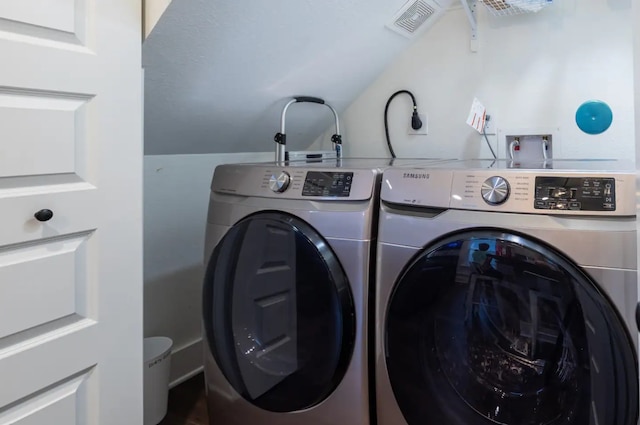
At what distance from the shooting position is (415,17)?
1.82m

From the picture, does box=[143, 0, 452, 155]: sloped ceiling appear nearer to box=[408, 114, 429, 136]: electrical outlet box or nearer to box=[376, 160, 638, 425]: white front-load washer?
box=[408, 114, 429, 136]: electrical outlet box

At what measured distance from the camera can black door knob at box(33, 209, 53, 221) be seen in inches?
36.1

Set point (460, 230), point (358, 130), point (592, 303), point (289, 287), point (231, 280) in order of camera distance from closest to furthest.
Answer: point (592, 303)
point (460, 230)
point (289, 287)
point (231, 280)
point (358, 130)

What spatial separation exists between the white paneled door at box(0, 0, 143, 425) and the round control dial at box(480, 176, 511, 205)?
2.69 ft

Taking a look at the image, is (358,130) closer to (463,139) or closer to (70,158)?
(463,139)

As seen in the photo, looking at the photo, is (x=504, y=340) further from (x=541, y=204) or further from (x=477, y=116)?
(x=477, y=116)

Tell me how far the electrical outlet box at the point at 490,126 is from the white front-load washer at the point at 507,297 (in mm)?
852

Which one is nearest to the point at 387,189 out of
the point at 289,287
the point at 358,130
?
the point at 289,287

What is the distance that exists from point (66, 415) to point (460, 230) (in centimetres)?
96

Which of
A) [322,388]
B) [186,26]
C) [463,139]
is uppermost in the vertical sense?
[186,26]

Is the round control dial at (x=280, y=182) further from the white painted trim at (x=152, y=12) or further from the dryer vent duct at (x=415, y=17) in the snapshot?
the dryer vent duct at (x=415, y=17)

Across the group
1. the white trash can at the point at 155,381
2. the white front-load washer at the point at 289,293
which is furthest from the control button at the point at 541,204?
the white trash can at the point at 155,381

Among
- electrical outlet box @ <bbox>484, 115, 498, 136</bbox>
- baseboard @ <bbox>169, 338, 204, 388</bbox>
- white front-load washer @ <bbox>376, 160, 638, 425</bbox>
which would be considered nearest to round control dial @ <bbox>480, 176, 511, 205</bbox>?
white front-load washer @ <bbox>376, 160, 638, 425</bbox>

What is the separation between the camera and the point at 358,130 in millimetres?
2213
